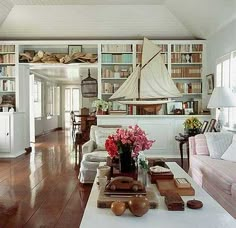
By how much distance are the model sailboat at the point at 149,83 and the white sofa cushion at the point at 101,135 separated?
1.66m

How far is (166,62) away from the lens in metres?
7.04

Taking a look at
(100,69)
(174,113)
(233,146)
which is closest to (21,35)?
(100,69)

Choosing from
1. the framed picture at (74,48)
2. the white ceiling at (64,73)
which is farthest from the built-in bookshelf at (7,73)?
the white ceiling at (64,73)

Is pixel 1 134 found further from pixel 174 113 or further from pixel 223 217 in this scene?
pixel 223 217

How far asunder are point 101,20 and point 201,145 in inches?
148

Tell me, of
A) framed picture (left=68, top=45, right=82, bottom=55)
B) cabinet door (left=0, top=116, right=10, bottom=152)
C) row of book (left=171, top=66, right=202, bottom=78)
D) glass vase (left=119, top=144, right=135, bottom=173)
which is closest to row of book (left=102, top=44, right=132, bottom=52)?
framed picture (left=68, top=45, right=82, bottom=55)

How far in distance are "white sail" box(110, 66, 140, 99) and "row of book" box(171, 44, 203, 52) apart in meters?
1.11

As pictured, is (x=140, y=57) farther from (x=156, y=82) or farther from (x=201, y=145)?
(x=201, y=145)

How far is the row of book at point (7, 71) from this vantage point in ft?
24.0

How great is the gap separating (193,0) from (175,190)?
158 inches

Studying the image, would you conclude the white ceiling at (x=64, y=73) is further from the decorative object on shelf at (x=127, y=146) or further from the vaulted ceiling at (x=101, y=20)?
the decorative object on shelf at (x=127, y=146)

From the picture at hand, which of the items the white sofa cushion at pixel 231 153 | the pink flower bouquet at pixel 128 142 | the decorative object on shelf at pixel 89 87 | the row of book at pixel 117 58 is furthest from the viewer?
the decorative object on shelf at pixel 89 87

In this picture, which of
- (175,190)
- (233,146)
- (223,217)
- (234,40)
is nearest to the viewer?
(223,217)

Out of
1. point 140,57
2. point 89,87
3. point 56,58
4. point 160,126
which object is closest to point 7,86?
point 56,58
